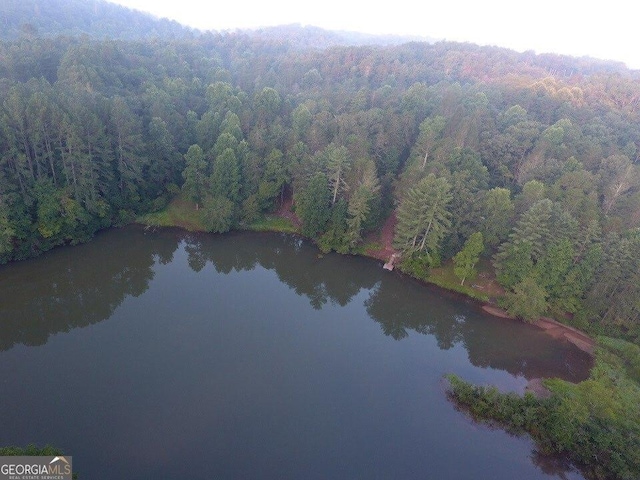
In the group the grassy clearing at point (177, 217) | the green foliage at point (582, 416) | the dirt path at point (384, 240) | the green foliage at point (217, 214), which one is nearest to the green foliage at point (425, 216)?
the dirt path at point (384, 240)

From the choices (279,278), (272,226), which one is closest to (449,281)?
(279,278)

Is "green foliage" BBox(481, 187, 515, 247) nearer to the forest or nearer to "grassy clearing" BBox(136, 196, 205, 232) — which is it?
the forest

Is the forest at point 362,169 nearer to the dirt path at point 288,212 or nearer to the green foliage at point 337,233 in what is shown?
the green foliage at point 337,233

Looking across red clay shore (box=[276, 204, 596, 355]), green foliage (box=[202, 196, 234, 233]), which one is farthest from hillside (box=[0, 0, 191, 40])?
red clay shore (box=[276, 204, 596, 355])

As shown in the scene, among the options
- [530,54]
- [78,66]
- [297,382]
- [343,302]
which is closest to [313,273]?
[343,302]

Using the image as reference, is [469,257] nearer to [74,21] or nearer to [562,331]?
[562,331]

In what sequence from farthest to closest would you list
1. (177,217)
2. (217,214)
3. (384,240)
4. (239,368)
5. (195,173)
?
(177,217) < (384,240) < (195,173) < (217,214) < (239,368)

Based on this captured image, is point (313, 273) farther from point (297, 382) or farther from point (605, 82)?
point (605, 82)
